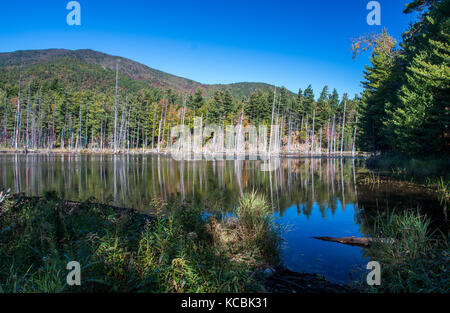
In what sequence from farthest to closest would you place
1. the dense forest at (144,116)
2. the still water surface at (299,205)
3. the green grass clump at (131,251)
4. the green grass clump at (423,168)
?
1. the dense forest at (144,116)
2. the green grass clump at (423,168)
3. the still water surface at (299,205)
4. the green grass clump at (131,251)

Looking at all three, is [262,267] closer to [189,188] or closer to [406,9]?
[189,188]

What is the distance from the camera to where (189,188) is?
16.3 metres

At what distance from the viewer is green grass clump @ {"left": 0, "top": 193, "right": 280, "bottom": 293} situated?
3912mm

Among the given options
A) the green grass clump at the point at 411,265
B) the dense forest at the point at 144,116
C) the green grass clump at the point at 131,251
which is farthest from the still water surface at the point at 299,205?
the dense forest at the point at 144,116

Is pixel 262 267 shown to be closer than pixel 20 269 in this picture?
No

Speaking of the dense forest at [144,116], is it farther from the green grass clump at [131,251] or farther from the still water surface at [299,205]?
the green grass clump at [131,251]

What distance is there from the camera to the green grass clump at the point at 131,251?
3.91 m

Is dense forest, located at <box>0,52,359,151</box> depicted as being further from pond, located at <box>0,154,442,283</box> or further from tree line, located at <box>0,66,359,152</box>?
pond, located at <box>0,154,442,283</box>

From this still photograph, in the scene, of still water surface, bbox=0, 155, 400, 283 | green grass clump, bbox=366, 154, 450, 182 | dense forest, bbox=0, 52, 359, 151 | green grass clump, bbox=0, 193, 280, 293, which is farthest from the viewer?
dense forest, bbox=0, 52, 359, 151

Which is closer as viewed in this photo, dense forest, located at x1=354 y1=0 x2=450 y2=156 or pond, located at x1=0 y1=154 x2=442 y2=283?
pond, located at x1=0 y1=154 x2=442 y2=283

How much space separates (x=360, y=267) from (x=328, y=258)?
2.51 ft

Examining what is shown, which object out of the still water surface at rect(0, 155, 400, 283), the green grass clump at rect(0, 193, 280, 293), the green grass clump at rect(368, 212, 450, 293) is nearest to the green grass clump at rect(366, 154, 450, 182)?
the still water surface at rect(0, 155, 400, 283)

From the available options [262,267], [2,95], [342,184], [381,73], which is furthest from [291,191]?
[2,95]

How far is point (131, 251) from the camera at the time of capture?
194 inches
